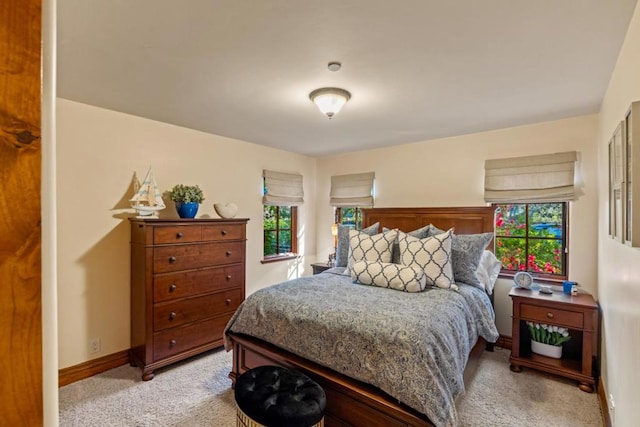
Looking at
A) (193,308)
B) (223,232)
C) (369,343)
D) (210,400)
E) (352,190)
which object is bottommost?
(210,400)

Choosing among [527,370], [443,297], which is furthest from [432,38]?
[527,370]

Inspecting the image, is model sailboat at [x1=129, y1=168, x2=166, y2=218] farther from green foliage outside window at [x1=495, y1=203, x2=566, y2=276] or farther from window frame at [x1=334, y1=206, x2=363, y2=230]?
green foliage outside window at [x1=495, y1=203, x2=566, y2=276]

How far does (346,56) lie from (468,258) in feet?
6.83

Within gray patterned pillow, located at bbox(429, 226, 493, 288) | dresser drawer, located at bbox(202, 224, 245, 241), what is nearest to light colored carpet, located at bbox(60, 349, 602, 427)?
gray patterned pillow, located at bbox(429, 226, 493, 288)

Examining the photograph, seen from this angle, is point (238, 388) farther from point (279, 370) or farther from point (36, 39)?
point (36, 39)

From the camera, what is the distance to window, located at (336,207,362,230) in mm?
4680

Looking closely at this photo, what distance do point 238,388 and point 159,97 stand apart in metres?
2.23

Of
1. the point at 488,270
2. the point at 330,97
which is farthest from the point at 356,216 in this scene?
the point at 330,97

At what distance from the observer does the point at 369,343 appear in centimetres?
185

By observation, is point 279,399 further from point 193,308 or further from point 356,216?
point 356,216

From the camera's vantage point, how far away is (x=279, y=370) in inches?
79.7

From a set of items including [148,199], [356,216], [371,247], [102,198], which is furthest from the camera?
[356,216]

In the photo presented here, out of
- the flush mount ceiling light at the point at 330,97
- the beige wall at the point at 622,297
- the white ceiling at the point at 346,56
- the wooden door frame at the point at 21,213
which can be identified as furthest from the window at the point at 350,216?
the wooden door frame at the point at 21,213

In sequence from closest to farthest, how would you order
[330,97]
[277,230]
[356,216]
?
[330,97], [277,230], [356,216]
